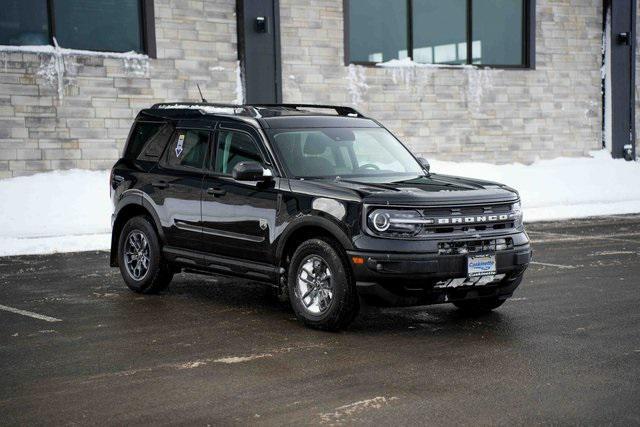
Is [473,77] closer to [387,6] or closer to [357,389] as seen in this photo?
[387,6]

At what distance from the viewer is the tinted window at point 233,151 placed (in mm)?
9094

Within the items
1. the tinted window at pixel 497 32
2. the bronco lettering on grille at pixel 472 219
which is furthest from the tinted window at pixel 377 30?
the bronco lettering on grille at pixel 472 219

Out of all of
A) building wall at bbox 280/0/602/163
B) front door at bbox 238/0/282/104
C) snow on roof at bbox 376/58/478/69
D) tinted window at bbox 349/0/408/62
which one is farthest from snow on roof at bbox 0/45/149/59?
snow on roof at bbox 376/58/478/69

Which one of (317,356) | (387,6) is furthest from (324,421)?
(387,6)

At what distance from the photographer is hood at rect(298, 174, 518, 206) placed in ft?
25.7

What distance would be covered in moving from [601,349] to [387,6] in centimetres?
1675

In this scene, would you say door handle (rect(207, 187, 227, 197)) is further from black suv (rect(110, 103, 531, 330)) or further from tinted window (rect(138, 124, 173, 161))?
tinted window (rect(138, 124, 173, 161))

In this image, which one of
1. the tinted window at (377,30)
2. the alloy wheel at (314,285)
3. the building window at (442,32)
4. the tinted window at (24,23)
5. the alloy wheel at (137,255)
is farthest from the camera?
the building window at (442,32)

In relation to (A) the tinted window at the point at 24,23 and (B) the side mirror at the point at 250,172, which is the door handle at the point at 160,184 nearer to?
(B) the side mirror at the point at 250,172

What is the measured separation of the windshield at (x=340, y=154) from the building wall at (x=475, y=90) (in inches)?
472

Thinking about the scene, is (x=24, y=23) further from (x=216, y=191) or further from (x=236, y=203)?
(x=236, y=203)

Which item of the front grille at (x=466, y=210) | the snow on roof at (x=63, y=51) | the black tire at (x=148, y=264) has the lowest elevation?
the black tire at (x=148, y=264)

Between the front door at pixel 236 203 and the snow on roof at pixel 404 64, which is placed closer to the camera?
the front door at pixel 236 203

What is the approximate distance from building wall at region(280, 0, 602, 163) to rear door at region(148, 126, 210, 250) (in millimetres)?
11462
